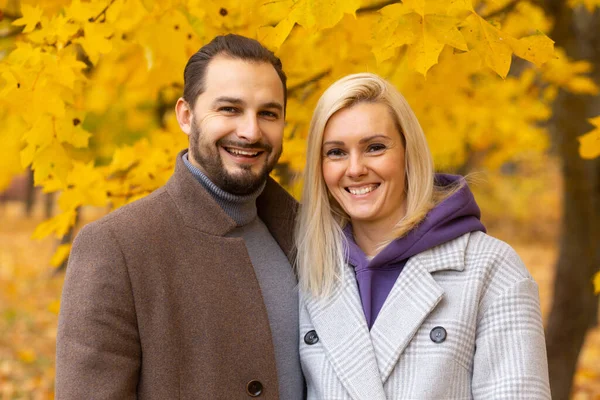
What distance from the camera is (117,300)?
1982mm

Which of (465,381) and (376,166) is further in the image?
(376,166)

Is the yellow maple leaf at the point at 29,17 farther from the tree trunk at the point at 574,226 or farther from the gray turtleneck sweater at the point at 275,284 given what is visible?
the tree trunk at the point at 574,226

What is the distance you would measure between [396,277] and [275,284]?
44 cm

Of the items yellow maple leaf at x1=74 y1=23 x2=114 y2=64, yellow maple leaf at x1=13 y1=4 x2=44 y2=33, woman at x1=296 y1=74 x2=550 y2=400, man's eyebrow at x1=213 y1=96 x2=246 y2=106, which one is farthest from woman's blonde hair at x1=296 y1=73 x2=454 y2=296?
yellow maple leaf at x1=13 y1=4 x2=44 y2=33

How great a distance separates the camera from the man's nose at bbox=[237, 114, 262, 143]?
2277 mm

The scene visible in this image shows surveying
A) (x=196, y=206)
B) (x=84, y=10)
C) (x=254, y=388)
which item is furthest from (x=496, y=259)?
(x=84, y=10)

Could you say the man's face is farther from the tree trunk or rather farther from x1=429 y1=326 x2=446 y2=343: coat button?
the tree trunk

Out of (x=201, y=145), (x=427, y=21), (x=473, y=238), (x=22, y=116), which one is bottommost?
(x=473, y=238)

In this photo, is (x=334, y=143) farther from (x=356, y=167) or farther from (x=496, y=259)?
(x=496, y=259)

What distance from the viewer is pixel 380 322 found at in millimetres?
2285

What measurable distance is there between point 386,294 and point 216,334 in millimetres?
628

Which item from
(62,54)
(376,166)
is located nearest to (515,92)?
(376,166)

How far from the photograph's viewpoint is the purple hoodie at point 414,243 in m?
2.34

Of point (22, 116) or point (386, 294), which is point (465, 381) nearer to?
point (386, 294)
